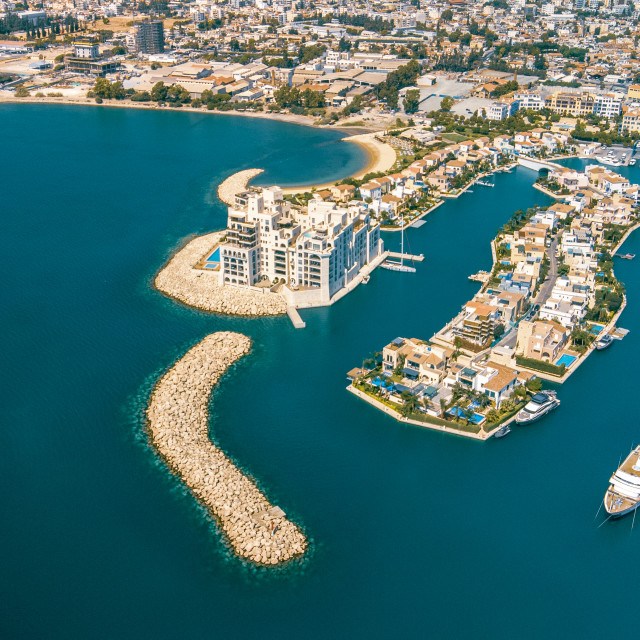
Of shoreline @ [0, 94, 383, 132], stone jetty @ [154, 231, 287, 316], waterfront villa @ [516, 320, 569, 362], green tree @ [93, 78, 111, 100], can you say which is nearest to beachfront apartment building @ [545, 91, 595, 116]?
shoreline @ [0, 94, 383, 132]

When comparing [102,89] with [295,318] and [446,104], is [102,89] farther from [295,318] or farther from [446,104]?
[295,318]

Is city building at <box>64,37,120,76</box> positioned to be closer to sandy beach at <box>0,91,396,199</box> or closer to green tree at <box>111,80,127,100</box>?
sandy beach at <box>0,91,396,199</box>

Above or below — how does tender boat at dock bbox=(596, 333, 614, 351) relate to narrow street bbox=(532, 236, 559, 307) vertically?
below

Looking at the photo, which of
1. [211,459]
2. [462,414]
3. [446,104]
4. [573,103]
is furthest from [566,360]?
[573,103]

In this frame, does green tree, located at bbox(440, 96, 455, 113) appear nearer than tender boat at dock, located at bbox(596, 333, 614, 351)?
No

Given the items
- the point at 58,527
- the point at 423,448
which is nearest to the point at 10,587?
the point at 58,527

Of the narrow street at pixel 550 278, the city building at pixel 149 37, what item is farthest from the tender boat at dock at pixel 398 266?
the city building at pixel 149 37

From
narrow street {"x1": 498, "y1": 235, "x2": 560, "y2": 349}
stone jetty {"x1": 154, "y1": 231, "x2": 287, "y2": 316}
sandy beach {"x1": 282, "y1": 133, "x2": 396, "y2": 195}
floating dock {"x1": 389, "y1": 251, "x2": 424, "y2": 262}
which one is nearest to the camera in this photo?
narrow street {"x1": 498, "y1": 235, "x2": 560, "y2": 349}
